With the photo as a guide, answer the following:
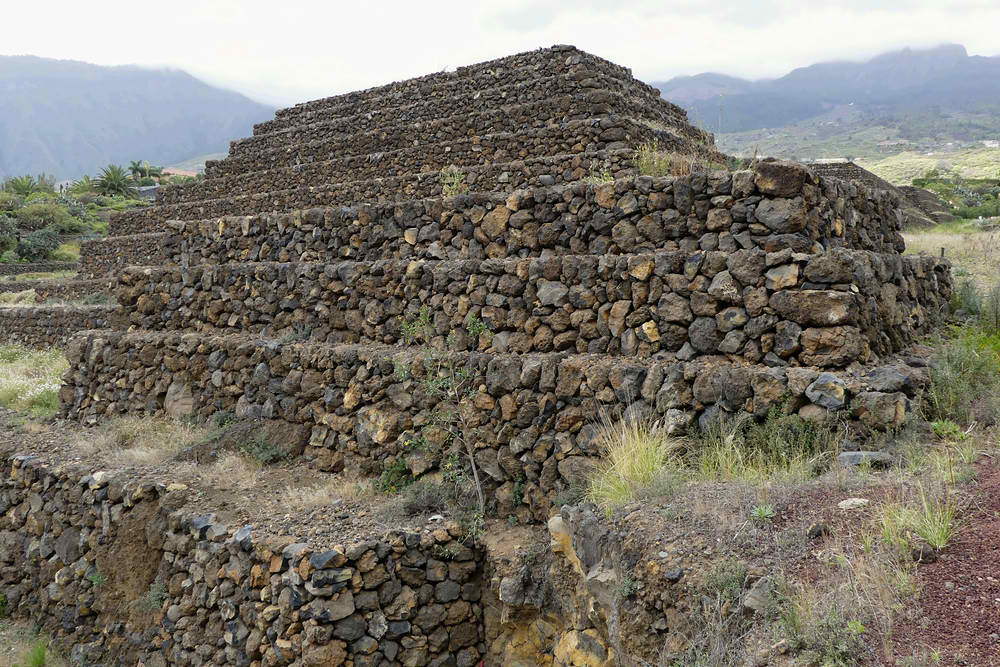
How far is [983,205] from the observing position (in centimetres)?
2164

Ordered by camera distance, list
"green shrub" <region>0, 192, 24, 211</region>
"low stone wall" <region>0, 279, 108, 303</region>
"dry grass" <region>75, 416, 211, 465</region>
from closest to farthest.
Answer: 1. "dry grass" <region>75, 416, 211, 465</region>
2. "low stone wall" <region>0, 279, 108, 303</region>
3. "green shrub" <region>0, 192, 24, 211</region>

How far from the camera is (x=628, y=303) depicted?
5762 millimetres

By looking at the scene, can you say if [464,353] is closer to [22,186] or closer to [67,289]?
[67,289]

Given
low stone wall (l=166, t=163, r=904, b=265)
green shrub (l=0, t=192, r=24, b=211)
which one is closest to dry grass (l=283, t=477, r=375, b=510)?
low stone wall (l=166, t=163, r=904, b=265)

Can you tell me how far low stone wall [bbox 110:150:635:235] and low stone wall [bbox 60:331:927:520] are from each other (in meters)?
3.41

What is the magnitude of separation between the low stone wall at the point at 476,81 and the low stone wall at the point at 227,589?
8980 mm

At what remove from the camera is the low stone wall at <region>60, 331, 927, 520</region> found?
4875 mm

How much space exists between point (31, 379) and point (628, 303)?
1201 cm

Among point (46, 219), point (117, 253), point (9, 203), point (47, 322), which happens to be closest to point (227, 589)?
point (47, 322)

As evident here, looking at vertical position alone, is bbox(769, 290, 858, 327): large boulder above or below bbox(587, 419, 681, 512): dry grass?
above

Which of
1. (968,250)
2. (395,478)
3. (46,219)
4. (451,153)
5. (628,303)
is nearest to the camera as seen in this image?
(628,303)

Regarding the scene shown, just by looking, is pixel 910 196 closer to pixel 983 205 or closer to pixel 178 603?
pixel 983 205

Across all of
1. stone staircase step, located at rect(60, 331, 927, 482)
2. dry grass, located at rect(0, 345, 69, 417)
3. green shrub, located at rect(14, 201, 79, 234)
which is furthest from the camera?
green shrub, located at rect(14, 201, 79, 234)

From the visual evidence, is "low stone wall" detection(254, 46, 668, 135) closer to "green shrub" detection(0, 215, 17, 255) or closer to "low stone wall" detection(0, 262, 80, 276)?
"low stone wall" detection(0, 262, 80, 276)
